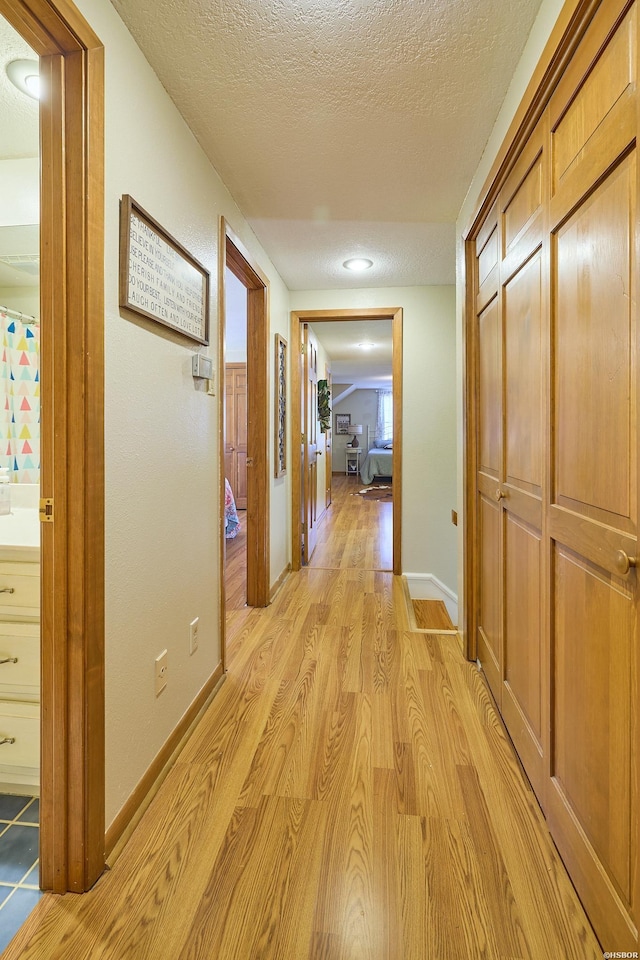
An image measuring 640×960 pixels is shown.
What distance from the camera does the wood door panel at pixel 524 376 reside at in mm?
1293

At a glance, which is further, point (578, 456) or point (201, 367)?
point (201, 367)

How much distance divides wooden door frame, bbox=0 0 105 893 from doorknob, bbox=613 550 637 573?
111 centimetres

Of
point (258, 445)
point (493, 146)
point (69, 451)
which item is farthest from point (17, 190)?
point (493, 146)

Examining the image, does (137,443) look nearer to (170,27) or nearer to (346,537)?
(170,27)

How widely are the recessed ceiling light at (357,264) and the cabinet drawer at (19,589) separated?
2.58m

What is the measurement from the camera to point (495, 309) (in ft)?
5.77

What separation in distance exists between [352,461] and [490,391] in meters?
9.72

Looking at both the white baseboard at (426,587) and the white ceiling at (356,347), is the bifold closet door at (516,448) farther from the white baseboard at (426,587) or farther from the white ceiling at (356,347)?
the white ceiling at (356,347)

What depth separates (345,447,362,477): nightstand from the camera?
11.5 meters

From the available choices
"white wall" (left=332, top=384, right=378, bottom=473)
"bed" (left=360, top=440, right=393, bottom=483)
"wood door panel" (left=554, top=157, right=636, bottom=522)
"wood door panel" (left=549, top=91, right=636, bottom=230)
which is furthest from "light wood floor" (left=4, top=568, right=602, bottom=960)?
"white wall" (left=332, top=384, right=378, bottom=473)

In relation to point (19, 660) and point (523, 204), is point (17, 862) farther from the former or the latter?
point (523, 204)

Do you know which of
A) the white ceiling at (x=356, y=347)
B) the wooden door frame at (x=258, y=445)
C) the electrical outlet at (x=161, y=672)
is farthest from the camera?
the white ceiling at (x=356, y=347)

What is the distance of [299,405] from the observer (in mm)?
3758

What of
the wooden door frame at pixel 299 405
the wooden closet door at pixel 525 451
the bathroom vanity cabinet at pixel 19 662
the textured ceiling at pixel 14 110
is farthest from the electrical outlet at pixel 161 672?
the wooden door frame at pixel 299 405
